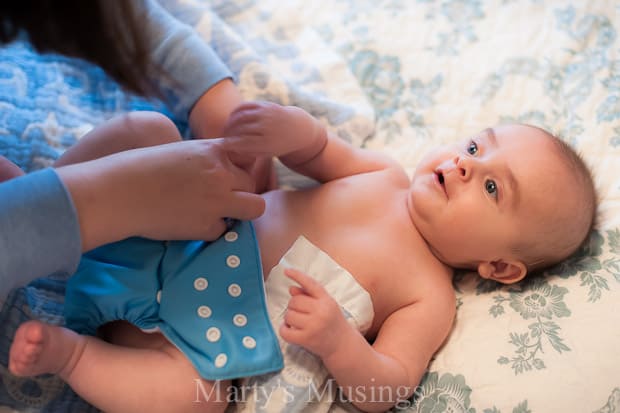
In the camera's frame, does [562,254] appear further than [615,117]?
No

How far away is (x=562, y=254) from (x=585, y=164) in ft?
0.57

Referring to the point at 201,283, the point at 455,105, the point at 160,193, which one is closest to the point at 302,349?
the point at 201,283

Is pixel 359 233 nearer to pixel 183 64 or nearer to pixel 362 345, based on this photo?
pixel 362 345

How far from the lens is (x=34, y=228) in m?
0.68

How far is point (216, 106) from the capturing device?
1.05 meters

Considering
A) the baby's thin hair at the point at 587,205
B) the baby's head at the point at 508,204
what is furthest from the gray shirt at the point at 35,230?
the baby's thin hair at the point at 587,205

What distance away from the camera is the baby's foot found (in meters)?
0.71

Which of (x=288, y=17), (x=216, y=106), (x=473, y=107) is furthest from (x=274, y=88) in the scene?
(x=473, y=107)

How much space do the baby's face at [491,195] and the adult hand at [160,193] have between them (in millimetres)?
324

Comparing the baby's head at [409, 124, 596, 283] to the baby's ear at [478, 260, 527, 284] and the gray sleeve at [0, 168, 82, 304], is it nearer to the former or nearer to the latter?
the baby's ear at [478, 260, 527, 284]

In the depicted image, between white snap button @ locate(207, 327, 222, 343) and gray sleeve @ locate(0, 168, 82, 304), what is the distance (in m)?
0.23

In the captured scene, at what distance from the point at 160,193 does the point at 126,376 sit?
261 mm

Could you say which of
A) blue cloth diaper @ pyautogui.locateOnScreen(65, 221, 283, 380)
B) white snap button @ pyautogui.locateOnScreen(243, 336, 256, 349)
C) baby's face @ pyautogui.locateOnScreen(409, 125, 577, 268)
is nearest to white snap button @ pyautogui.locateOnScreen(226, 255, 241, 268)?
blue cloth diaper @ pyautogui.locateOnScreen(65, 221, 283, 380)

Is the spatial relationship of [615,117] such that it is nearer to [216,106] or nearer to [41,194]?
[216,106]
